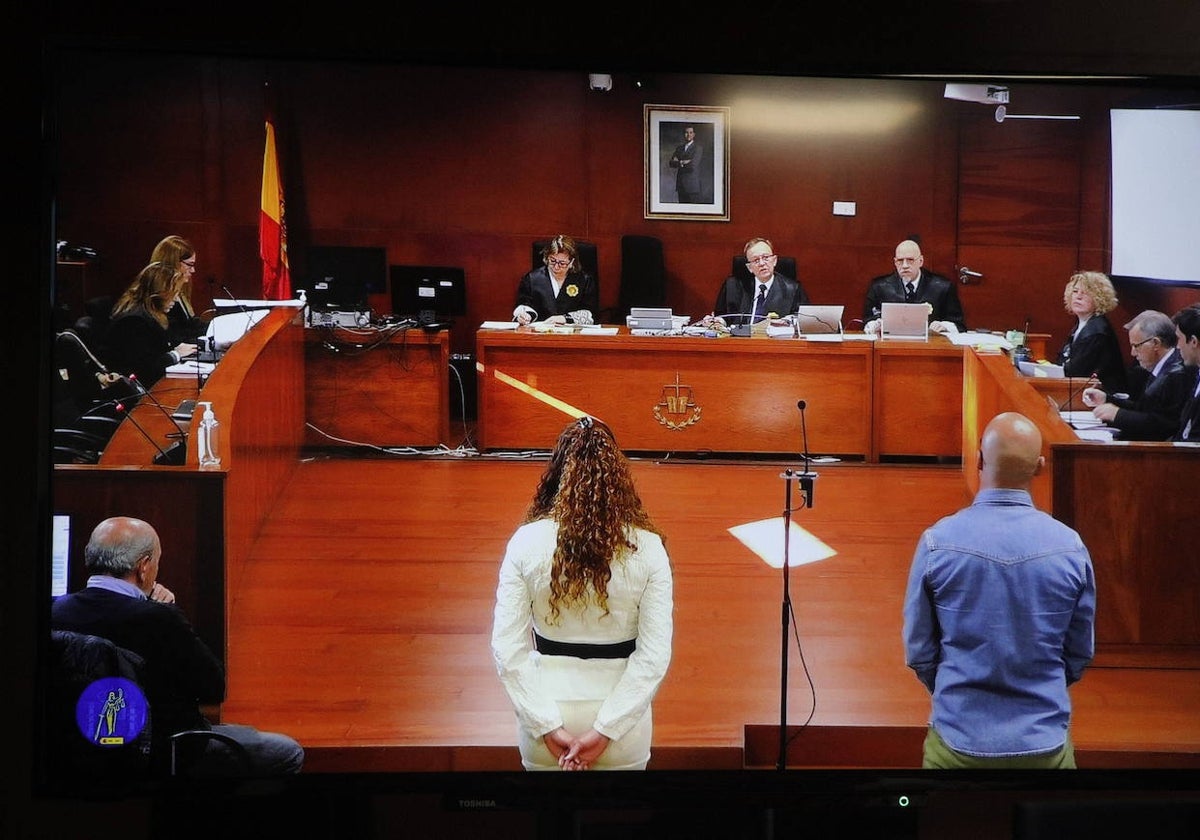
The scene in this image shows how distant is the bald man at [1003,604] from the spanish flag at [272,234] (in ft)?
7.66

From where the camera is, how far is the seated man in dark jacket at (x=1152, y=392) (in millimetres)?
3688

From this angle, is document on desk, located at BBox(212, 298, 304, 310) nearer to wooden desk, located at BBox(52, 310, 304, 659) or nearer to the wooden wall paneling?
wooden desk, located at BBox(52, 310, 304, 659)

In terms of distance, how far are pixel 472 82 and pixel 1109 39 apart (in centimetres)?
176

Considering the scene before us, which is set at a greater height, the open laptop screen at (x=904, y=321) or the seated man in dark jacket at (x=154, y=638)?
the open laptop screen at (x=904, y=321)

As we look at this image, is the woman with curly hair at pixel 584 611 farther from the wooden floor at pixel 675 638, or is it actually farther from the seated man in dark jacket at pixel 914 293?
the seated man in dark jacket at pixel 914 293

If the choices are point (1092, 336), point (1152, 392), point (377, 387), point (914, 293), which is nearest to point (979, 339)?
point (914, 293)

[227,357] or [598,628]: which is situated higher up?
[227,357]

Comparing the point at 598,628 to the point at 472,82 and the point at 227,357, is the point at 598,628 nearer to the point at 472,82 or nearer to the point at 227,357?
the point at 472,82

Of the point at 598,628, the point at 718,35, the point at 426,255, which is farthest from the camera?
the point at 426,255

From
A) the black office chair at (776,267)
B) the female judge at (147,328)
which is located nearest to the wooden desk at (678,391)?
the black office chair at (776,267)

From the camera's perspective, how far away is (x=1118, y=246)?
12.9ft

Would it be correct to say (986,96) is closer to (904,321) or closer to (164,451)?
(904,321)

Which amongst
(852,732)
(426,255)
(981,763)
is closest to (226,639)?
(426,255)

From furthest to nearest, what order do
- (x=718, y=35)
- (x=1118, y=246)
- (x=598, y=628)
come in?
(x=1118, y=246), (x=718, y=35), (x=598, y=628)
